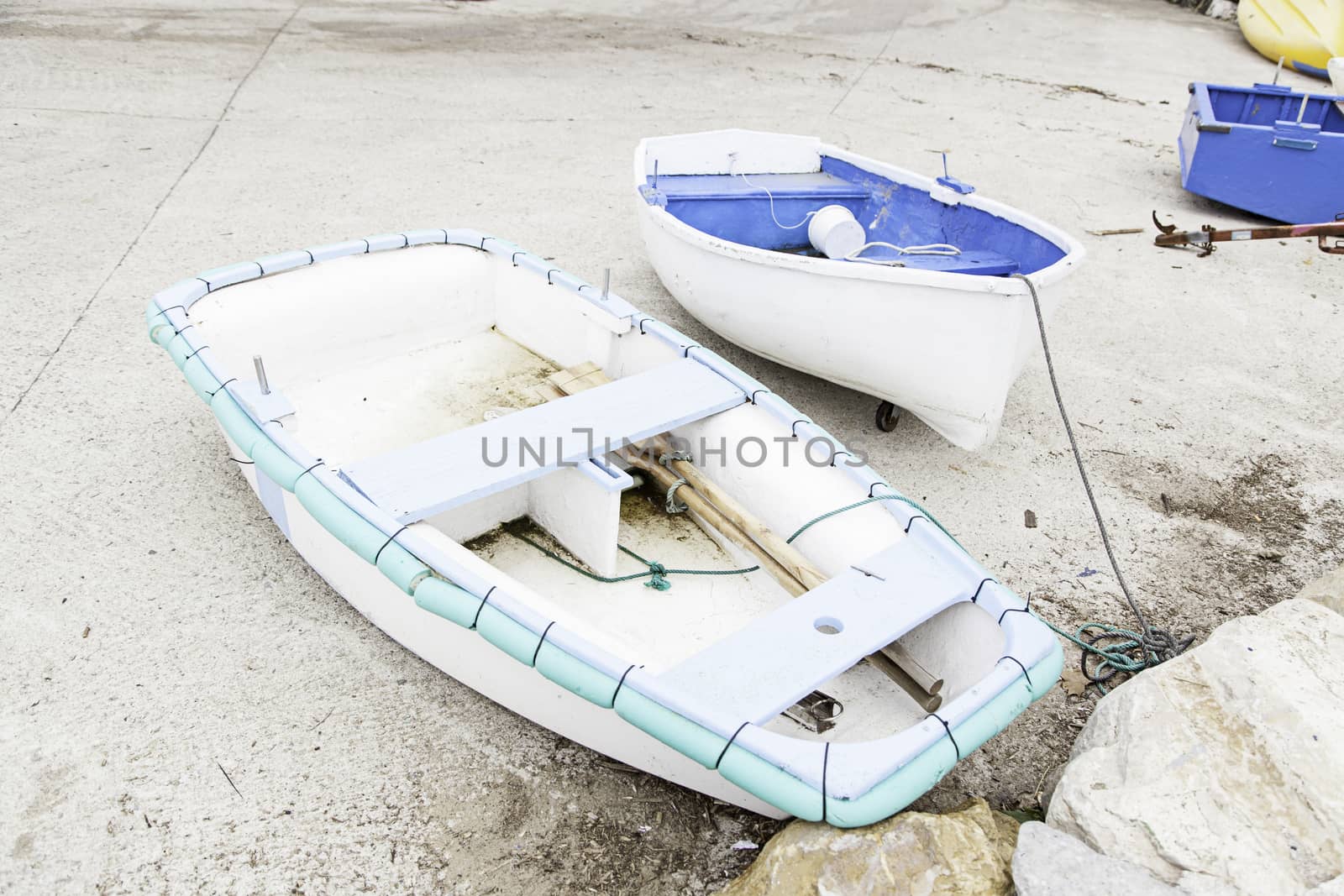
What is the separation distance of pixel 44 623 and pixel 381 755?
50.5 inches

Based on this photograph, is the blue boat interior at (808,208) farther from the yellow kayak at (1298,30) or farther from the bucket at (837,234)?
the yellow kayak at (1298,30)

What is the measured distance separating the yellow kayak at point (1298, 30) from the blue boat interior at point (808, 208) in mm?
9090

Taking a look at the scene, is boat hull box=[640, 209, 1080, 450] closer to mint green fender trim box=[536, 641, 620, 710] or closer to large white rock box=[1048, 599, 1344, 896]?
large white rock box=[1048, 599, 1344, 896]

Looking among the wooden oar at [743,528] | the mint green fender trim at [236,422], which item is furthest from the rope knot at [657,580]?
the mint green fender trim at [236,422]

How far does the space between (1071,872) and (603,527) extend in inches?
63.3

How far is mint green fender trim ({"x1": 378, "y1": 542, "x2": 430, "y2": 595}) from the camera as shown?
2.51 m

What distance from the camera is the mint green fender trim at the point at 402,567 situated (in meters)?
2.51

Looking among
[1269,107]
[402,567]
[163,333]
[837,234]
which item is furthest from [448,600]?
[1269,107]

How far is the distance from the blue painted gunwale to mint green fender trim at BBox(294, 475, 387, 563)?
666cm

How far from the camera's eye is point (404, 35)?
10086 mm

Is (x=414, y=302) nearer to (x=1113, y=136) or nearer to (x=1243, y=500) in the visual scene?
(x=1243, y=500)

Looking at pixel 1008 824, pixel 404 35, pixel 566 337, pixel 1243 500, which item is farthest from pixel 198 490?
pixel 404 35

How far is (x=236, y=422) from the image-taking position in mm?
3008

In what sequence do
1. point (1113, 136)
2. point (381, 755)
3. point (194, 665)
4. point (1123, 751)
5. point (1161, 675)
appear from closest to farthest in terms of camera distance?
point (1123, 751) → point (1161, 675) → point (381, 755) → point (194, 665) → point (1113, 136)
